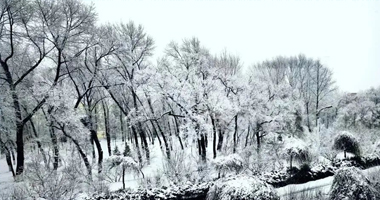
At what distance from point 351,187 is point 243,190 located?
8.59 feet

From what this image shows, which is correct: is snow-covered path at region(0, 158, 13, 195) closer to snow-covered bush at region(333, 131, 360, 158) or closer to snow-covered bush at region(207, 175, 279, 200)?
snow-covered bush at region(207, 175, 279, 200)

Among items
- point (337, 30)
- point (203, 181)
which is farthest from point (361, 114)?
point (203, 181)

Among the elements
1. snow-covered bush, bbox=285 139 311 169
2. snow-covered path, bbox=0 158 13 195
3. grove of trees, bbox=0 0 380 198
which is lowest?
snow-covered path, bbox=0 158 13 195

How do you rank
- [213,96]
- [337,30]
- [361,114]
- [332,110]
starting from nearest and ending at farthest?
[213,96] → [337,30] → [361,114] → [332,110]

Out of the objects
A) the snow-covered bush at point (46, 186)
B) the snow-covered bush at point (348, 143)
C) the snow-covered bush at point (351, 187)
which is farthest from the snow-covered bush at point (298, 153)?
the snow-covered bush at point (46, 186)

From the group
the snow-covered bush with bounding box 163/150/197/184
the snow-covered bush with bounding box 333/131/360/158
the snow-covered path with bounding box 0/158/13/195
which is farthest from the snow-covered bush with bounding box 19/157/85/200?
the snow-covered bush with bounding box 333/131/360/158

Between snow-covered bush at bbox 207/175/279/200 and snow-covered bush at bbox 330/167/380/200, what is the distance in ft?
6.41

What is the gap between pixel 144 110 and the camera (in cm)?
1816

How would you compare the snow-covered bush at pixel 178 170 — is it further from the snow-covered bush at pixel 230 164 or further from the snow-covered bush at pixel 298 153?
the snow-covered bush at pixel 298 153

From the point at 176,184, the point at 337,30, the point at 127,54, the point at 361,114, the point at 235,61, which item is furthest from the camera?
the point at 361,114

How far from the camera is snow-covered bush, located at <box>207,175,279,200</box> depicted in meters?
3.83

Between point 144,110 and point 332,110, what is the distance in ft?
119

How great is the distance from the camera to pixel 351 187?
4.92 metres

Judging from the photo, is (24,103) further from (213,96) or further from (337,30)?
(337,30)
